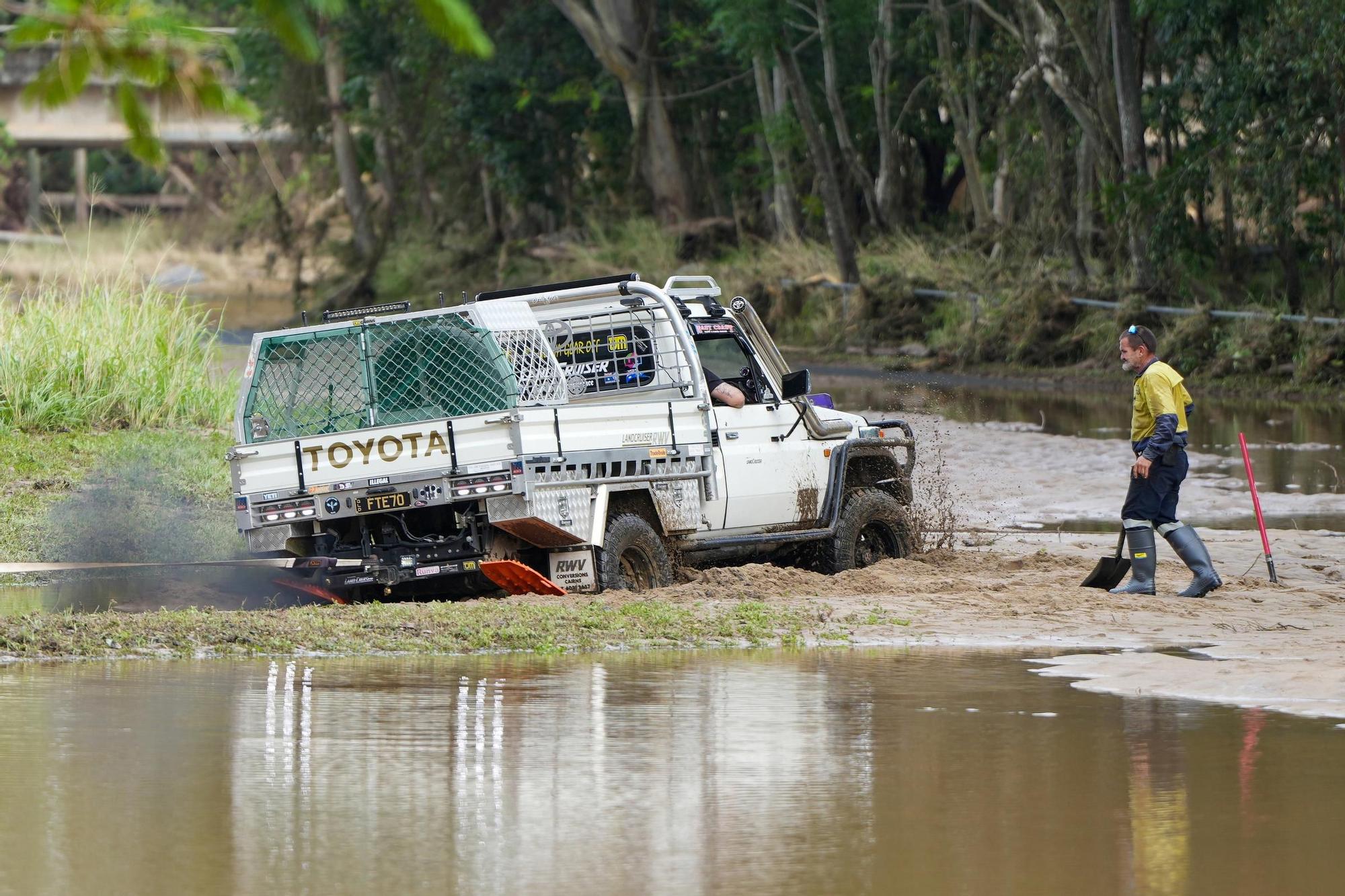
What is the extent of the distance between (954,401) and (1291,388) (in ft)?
16.4

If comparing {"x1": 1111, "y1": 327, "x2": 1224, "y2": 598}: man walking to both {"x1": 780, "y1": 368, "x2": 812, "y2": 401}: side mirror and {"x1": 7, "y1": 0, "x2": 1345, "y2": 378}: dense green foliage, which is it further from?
{"x1": 7, "y1": 0, "x2": 1345, "y2": 378}: dense green foliage

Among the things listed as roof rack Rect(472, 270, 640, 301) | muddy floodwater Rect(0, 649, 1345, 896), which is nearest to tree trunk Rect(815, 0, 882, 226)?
roof rack Rect(472, 270, 640, 301)

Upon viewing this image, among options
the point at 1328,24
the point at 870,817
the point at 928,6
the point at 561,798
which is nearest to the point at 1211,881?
the point at 870,817

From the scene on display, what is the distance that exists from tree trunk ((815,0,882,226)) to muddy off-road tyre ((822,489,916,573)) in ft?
84.7

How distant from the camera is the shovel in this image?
1352 centimetres

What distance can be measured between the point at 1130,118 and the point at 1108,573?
2099 centimetres

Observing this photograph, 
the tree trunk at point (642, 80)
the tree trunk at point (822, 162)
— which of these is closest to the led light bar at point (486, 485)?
the tree trunk at point (822, 162)

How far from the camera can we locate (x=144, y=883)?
6562 mm

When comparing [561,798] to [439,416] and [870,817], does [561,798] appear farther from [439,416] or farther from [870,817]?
[439,416]

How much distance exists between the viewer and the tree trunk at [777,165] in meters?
43.4

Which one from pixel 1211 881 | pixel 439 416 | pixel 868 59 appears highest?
pixel 868 59

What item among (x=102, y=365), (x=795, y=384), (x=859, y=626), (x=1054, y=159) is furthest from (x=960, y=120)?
(x=859, y=626)

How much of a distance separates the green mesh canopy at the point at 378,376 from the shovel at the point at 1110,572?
13.5 feet

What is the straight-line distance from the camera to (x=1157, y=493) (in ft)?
44.9
